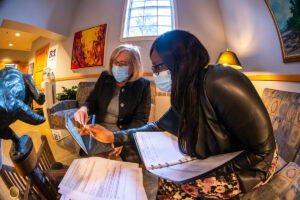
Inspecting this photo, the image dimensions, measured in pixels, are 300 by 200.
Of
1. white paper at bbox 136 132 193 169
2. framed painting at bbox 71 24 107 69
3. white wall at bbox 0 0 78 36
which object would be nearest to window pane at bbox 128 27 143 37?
framed painting at bbox 71 24 107 69

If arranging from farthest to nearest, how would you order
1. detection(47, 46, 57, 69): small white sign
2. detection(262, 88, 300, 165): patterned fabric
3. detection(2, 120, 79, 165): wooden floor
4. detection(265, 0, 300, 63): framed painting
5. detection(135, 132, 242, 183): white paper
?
detection(47, 46, 57, 69): small white sign, detection(2, 120, 79, 165): wooden floor, detection(265, 0, 300, 63): framed painting, detection(262, 88, 300, 165): patterned fabric, detection(135, 132, 242, 183): white paper

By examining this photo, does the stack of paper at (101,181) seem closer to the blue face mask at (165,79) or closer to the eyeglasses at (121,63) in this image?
the blue face mask at (165,79)

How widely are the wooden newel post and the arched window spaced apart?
2.27 m

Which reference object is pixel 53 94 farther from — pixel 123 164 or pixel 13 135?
pixel 123 164

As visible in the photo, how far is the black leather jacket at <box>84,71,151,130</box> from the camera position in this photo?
0.96m

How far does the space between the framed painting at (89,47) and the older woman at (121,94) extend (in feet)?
4.75

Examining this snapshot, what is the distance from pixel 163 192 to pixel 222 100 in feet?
1.15

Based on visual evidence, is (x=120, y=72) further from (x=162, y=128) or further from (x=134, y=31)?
(x=134, y=31)

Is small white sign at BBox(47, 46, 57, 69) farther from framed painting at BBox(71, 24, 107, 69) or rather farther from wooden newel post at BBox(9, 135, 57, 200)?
wooden newel post at BBox(9, 135, 57, 200)

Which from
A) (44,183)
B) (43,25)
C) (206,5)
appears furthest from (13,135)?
(206,5)

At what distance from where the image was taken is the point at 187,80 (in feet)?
1.06

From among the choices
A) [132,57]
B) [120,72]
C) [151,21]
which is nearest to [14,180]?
[120,72]

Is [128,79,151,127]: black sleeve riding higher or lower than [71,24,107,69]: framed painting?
lower

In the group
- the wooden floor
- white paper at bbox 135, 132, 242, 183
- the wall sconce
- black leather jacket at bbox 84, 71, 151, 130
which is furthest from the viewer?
the wall sconce
